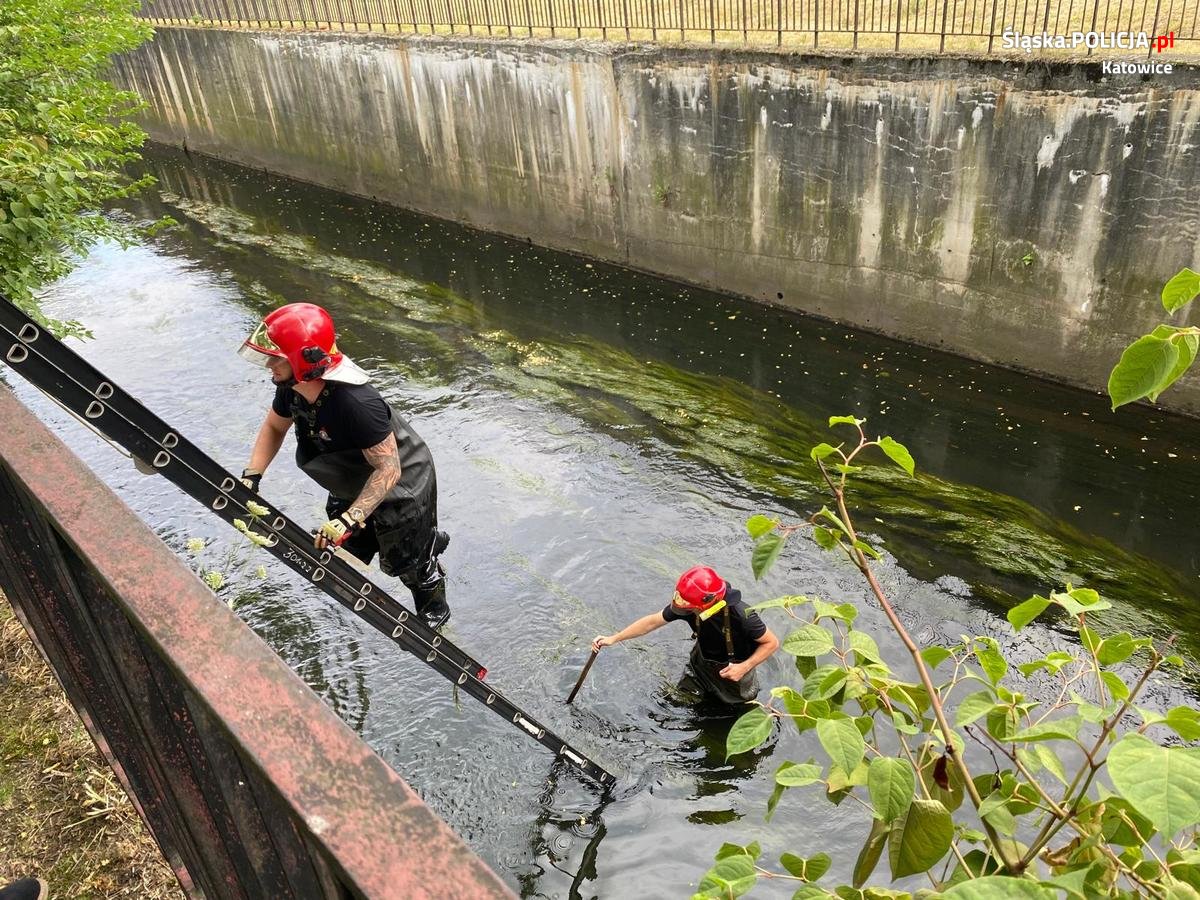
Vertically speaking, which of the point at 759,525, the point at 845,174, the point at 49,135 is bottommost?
the point at 845,174

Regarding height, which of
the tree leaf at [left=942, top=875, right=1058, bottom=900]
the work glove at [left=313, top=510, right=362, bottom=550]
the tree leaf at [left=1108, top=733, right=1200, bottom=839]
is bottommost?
the work glove at [left=313, top=510, right=362, bottom=550]

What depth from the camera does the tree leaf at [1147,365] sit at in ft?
4.40

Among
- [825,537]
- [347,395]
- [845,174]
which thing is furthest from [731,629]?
[845,174]

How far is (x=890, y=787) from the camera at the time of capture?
161 cm

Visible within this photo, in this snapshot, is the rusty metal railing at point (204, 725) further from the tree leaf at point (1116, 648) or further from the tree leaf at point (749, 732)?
the tree leaf at point (1116, 648)

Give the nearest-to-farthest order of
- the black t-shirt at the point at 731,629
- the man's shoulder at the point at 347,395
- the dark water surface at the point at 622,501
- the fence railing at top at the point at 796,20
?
the man's shoulder at the point at 347,395
the black t-shirt at the point at 731,629
the dark water surface at the point at 622,501
the fence railing at top at the point at 796,20

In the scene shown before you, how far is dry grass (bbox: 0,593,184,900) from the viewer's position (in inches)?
114

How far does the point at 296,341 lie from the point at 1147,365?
387 cm

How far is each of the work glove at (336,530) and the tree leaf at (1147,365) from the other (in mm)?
3490

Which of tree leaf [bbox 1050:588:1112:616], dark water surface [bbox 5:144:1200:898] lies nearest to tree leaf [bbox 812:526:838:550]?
tree leaf [bbox 1050:588:1112:616]

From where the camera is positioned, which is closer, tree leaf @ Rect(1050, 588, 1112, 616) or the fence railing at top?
tree leaf @ Rect(1050, 588, 1112, 616)

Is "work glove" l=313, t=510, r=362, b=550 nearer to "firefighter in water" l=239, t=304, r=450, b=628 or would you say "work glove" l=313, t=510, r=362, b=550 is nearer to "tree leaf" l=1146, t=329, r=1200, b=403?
"firefighter in water" l=239, t=304, r=450, b=628

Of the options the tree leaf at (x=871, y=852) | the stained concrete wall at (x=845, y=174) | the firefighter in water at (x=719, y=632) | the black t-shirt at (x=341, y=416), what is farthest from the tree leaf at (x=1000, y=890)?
the stained concrete wall at (x=845, y=174)

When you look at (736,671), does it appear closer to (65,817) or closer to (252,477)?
(252,477)
